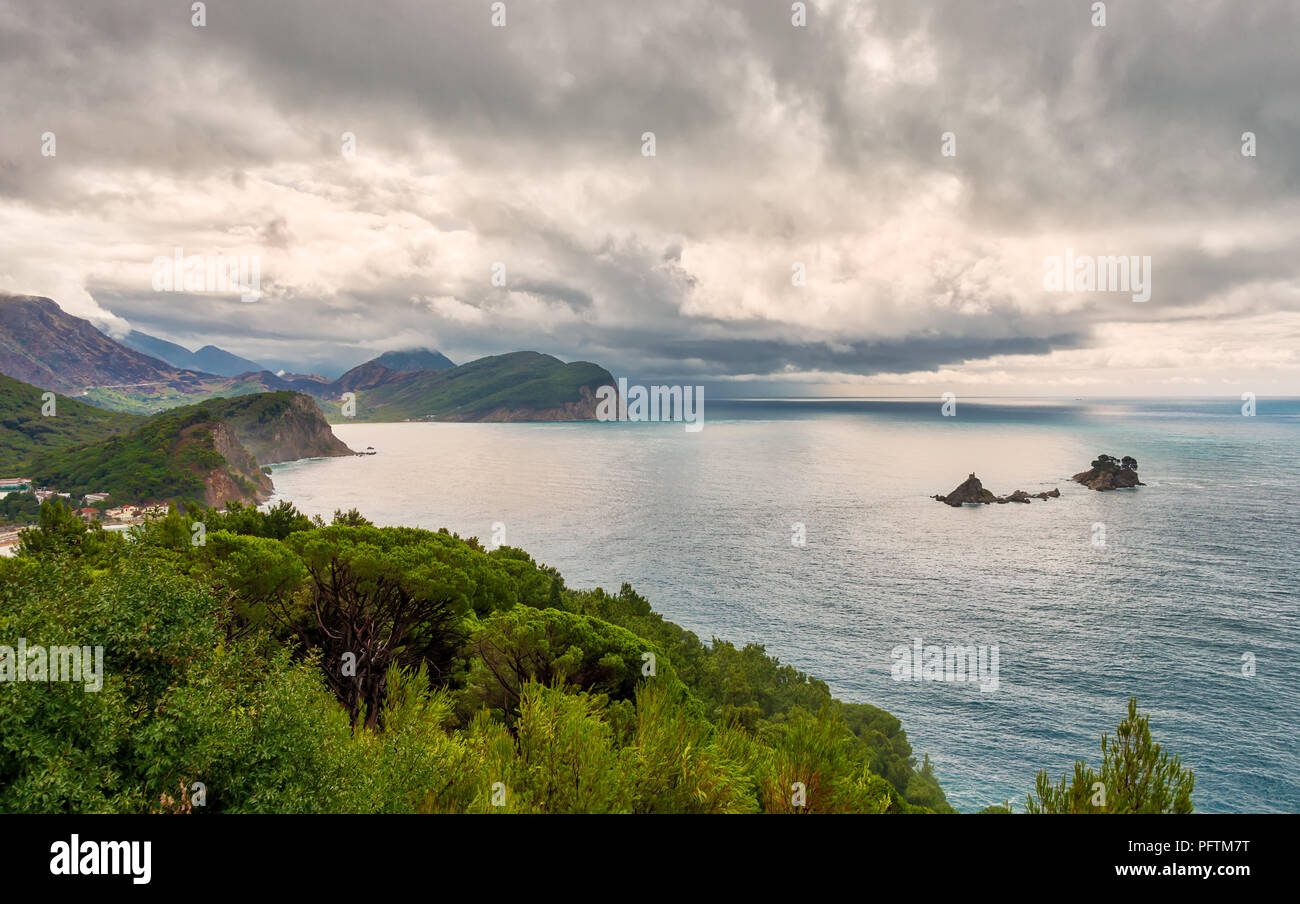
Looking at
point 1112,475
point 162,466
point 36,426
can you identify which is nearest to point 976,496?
point 1112,475

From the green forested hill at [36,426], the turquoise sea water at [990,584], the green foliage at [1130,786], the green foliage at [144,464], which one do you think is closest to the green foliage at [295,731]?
the green foliage at [1130,786]

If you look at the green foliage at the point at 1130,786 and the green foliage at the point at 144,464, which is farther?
the green foliage at the point at 144,464

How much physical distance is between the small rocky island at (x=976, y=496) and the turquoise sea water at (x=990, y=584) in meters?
3.49

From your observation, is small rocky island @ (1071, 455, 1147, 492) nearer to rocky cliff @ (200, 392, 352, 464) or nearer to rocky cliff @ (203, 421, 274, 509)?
rocky cliff @ (203, 421, 274, 509)

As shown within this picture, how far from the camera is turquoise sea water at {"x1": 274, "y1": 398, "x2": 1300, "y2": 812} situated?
1759 inches

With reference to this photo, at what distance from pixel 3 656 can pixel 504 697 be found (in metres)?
13.4

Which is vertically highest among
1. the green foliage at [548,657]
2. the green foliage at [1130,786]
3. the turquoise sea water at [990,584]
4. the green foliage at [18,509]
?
the green foliage at [1130,786]

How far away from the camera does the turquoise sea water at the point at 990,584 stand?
44.7 meters

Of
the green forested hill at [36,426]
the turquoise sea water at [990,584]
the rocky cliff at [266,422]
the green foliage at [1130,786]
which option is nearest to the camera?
the green foliage at [1130,786]

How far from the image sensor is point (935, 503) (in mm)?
121250

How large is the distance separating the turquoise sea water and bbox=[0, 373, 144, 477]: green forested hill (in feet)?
165

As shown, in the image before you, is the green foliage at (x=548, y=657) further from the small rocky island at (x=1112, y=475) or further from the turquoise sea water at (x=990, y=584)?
the small rocky island at (x=1112, y=475)
